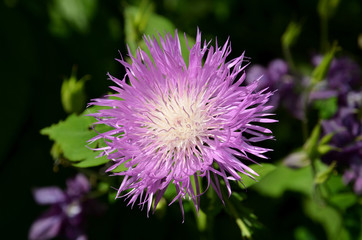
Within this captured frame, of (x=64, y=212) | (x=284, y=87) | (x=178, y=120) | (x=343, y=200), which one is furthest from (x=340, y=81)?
(x=64, y=212)

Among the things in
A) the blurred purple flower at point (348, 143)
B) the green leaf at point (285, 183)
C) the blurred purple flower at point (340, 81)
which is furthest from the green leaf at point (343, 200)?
the blurred purple flower at point (340, 81)

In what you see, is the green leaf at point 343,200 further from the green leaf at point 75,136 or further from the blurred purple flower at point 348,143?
the green leaf at point 75,136

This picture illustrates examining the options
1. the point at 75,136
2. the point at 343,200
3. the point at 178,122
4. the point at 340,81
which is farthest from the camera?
the point at 340,81

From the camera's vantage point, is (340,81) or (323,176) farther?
(340,81)

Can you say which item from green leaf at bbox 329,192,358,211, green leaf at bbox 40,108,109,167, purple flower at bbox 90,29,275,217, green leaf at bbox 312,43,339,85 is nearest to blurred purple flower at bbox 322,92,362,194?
green leaf at bbox 329,192,358,211

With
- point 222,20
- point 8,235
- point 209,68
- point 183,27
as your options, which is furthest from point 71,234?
point 222,20

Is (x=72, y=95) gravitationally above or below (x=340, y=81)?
above

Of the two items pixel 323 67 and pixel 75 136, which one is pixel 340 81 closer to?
pixel 323 67
